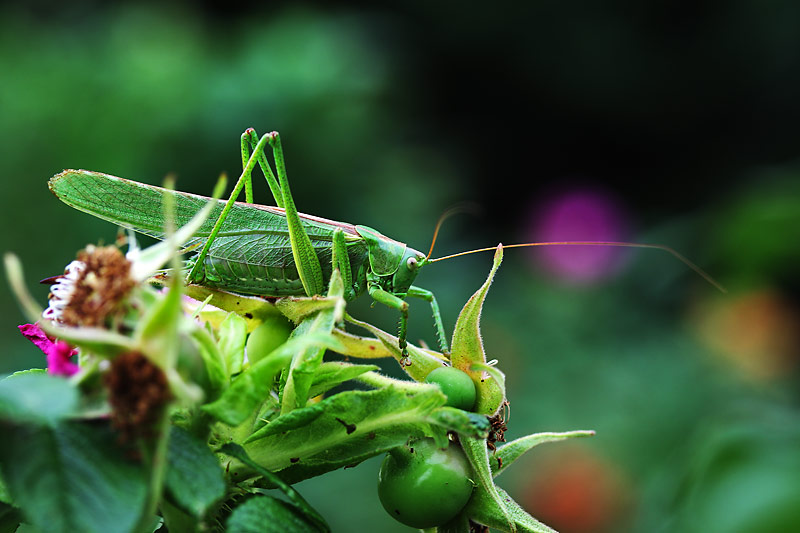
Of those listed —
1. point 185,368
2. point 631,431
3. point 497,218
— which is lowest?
point 631,431

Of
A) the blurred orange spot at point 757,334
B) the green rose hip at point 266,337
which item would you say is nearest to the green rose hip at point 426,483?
the green rose hip at point 266,337

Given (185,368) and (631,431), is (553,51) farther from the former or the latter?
(185,368)

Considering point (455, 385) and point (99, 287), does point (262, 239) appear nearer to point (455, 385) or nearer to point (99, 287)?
point (455, 385)

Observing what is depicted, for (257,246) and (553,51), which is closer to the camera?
(257,246)

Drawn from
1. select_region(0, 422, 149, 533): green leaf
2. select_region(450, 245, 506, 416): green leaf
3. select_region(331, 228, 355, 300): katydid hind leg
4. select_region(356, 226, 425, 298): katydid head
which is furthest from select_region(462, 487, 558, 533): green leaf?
select_region(356, 226, 425, 298): katydid head

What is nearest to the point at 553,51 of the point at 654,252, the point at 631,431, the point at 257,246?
the point at 654,252

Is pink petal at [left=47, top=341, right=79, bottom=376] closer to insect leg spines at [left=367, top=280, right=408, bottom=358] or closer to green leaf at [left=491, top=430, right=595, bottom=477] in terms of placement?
green leaf at [left=491, top=430, right=595, bottom=477]
